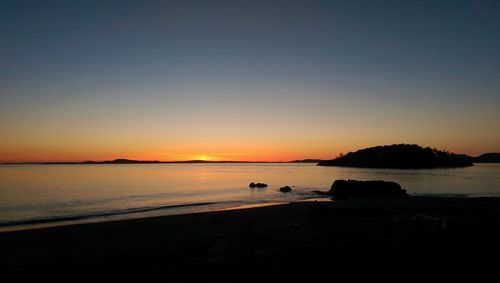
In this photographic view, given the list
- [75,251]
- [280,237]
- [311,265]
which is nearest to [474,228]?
[280,237]

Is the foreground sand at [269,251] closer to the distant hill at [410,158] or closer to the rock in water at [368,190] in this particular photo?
the rock in water at [368,190]

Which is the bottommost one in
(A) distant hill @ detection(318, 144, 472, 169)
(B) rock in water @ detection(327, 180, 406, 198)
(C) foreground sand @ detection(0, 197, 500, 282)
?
(C) foreground sand @ detection(0, 197, 500, 282)

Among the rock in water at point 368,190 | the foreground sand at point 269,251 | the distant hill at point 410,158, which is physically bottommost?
the foreground sand at point 269,251

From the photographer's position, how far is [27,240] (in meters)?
14.7

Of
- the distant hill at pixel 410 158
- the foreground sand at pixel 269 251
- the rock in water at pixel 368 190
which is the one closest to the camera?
the foreground sand at pixel 269 251

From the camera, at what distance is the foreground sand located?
340 inches

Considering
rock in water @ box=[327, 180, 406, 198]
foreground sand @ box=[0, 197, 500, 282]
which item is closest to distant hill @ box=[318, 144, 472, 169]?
rock in water @ box=[327, 180, 406, 198]

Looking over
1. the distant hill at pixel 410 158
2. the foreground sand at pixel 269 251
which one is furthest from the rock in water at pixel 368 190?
the distant hill at pixel 410 158

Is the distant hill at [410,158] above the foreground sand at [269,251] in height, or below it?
above

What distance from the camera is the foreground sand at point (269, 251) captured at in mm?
8641

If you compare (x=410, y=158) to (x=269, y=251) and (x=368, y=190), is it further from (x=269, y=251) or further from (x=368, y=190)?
(x=269, y=251)

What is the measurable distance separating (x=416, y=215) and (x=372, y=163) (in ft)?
611

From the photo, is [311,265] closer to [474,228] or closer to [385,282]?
[385,282]

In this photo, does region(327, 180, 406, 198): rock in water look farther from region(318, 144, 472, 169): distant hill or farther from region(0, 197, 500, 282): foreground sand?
region(318, 144, 472, 169): distant hill
